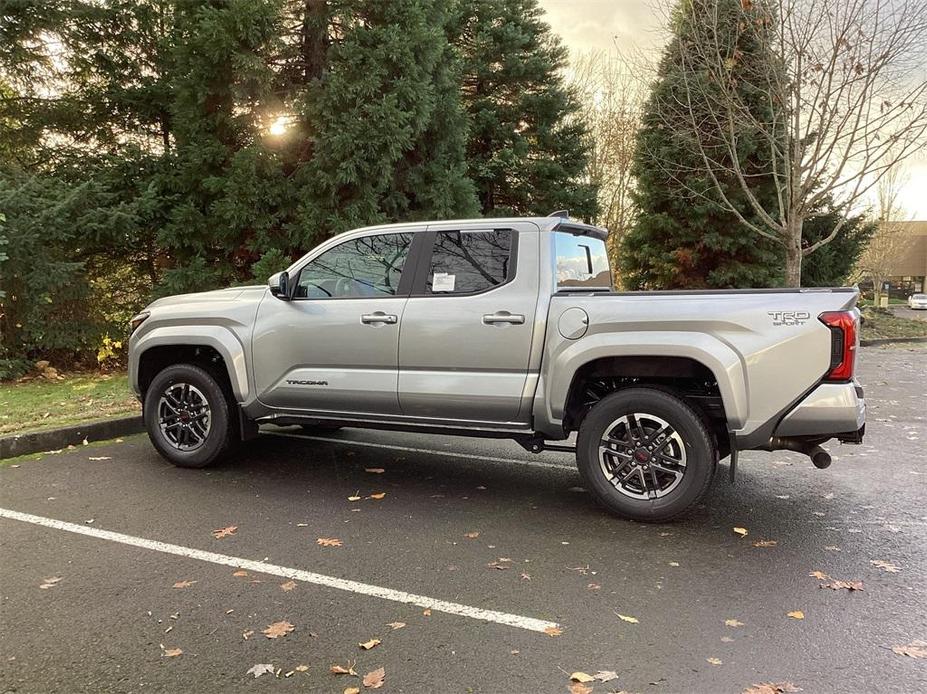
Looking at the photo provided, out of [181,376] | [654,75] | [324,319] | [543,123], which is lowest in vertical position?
[181,376]

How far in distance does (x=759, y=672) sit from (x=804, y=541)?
170 centimetres

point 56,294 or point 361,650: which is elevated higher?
point 56,294

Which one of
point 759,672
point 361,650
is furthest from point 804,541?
point 361,650

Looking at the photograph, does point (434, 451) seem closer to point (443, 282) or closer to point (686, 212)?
point (443, 282)

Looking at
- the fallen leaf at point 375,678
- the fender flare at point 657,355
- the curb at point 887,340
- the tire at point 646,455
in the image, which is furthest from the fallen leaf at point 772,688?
the curb at point 887,340

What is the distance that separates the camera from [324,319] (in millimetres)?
5270

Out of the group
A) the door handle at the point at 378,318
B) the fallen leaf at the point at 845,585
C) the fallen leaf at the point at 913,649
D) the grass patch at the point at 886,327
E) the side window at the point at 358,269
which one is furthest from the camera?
the grass patch at the point at 886,327

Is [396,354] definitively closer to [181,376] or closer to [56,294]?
[181,376]

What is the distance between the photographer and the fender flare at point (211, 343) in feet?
18.1

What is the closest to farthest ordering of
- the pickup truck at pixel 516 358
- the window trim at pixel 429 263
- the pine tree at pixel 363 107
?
the pickup truck at pixel 516 358 → the window trim at pixel 429 263 → the pine tree at pixel 363 107

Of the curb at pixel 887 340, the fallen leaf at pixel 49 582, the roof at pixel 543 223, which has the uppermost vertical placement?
the roof at pixel 543 223

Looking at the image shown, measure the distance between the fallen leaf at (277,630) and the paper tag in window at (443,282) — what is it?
2623 mm

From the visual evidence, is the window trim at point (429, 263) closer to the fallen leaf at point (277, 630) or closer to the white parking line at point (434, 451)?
the white parking line at point (434, 451)

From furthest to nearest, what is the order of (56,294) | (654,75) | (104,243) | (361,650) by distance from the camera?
1. (654,75)
2. (104,243)
3. (56,294)
4. (361,650)
